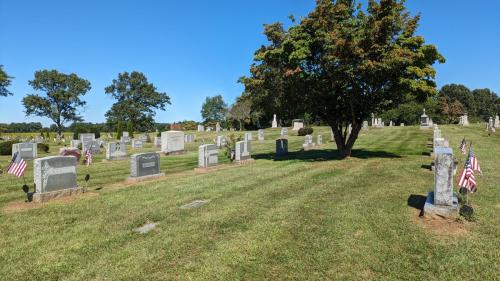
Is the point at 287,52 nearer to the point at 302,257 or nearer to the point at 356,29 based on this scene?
the point at 356,29

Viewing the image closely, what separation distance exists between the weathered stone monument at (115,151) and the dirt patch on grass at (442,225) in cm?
2182

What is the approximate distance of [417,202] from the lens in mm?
10312

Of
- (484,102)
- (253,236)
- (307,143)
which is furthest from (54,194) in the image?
(484,102)

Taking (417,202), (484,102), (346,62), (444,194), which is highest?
(484,102)

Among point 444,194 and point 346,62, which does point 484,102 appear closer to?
point 346,62

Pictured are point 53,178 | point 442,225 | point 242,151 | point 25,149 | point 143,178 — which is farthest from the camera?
point 25,149

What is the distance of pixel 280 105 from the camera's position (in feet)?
74.1

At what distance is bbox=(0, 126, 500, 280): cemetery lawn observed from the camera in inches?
244

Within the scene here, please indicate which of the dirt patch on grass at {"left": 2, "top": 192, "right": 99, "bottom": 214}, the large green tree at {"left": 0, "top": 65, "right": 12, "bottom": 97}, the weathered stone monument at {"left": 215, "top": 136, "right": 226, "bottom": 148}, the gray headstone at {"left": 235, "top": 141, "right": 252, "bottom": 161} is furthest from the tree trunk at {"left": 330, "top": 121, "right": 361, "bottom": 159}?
the large green tree at {"left": 0, "top": 65, "right": 12, "bottom": 97}

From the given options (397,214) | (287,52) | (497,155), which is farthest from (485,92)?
(397,214)

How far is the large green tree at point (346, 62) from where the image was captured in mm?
18156

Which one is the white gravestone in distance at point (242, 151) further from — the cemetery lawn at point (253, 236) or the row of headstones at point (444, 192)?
the row of headstones at point (444, 192)

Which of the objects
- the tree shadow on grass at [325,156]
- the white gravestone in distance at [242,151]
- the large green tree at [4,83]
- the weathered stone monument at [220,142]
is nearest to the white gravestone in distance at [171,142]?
the weathered stone monument at [220,142]

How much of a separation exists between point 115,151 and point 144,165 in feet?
36.7
